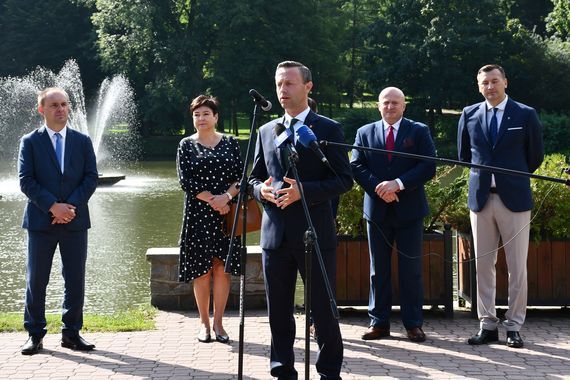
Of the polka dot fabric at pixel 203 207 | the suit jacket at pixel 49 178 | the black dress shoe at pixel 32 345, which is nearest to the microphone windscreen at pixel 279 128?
the polka dot fabric at pixel 203 207

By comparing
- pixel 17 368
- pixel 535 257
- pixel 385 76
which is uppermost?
pixel 385 76

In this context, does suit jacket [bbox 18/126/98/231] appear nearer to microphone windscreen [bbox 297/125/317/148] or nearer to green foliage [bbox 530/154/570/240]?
microphone windscreen [bbox 297/125/317/148]

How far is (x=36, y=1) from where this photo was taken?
2244 inches

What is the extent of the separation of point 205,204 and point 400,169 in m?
1.57

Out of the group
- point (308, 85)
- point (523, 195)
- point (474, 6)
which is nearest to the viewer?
point (308, 85)

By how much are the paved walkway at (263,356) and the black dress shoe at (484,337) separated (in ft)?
0.24

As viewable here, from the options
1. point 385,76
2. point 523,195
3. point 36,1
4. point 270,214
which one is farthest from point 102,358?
point 36,1

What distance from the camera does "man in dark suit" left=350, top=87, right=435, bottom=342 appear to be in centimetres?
753

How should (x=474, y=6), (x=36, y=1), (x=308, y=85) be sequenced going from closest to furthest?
(x=308, y=85) → (x=474, y=6) → (x=36, y=1)

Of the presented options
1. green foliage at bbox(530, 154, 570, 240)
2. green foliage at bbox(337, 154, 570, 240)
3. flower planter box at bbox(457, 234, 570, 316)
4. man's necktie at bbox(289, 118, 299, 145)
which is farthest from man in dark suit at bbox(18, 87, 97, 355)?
green foliage at bbox(530, 154, 570, 240)

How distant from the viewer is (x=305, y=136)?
5211 millimetres

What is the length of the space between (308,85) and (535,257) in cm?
350

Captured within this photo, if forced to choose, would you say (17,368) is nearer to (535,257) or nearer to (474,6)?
(535,257)

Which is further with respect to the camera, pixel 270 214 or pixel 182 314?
pixel 182 314
